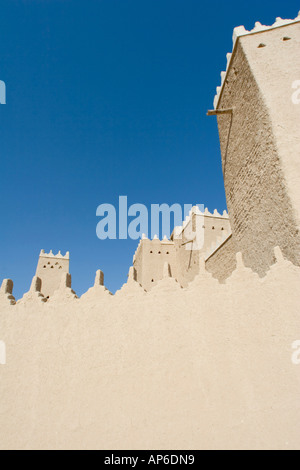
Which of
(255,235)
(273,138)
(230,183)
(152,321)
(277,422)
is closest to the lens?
(277,422)

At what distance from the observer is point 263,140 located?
521cm

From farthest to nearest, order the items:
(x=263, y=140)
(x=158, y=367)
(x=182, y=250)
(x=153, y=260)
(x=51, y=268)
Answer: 1. (x=51, y=268)
2. (x=153, y=260)
3. (x=182, y=250)
4. (x=263, y=140)
5. (x=158, y=367)

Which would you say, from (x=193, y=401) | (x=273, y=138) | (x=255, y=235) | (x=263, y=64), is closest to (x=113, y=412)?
(x=193, y=401)

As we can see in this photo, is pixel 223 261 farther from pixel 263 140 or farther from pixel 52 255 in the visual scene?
pixel 52 255

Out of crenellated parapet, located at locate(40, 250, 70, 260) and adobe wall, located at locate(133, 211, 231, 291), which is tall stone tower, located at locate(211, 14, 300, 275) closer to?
adobe wall, located at locate(133, 211, 231, 291)

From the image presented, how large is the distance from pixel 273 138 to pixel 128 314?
399 cm

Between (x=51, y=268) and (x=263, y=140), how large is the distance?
20.1 m

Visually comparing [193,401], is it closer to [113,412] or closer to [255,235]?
[113,412]

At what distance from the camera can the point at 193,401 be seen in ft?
10.1

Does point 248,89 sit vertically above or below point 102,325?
above

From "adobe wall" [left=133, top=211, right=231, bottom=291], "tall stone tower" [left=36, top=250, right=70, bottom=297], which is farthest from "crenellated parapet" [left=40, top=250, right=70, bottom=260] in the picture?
"adobe wall" [left=133, top=211, right=231, bottom=291]

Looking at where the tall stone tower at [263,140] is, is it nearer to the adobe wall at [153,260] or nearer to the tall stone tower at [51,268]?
the adobe wall at [153,260]

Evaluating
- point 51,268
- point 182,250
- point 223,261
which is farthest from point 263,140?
point 51,268

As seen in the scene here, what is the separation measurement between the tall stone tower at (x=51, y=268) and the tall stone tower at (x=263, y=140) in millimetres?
17211
